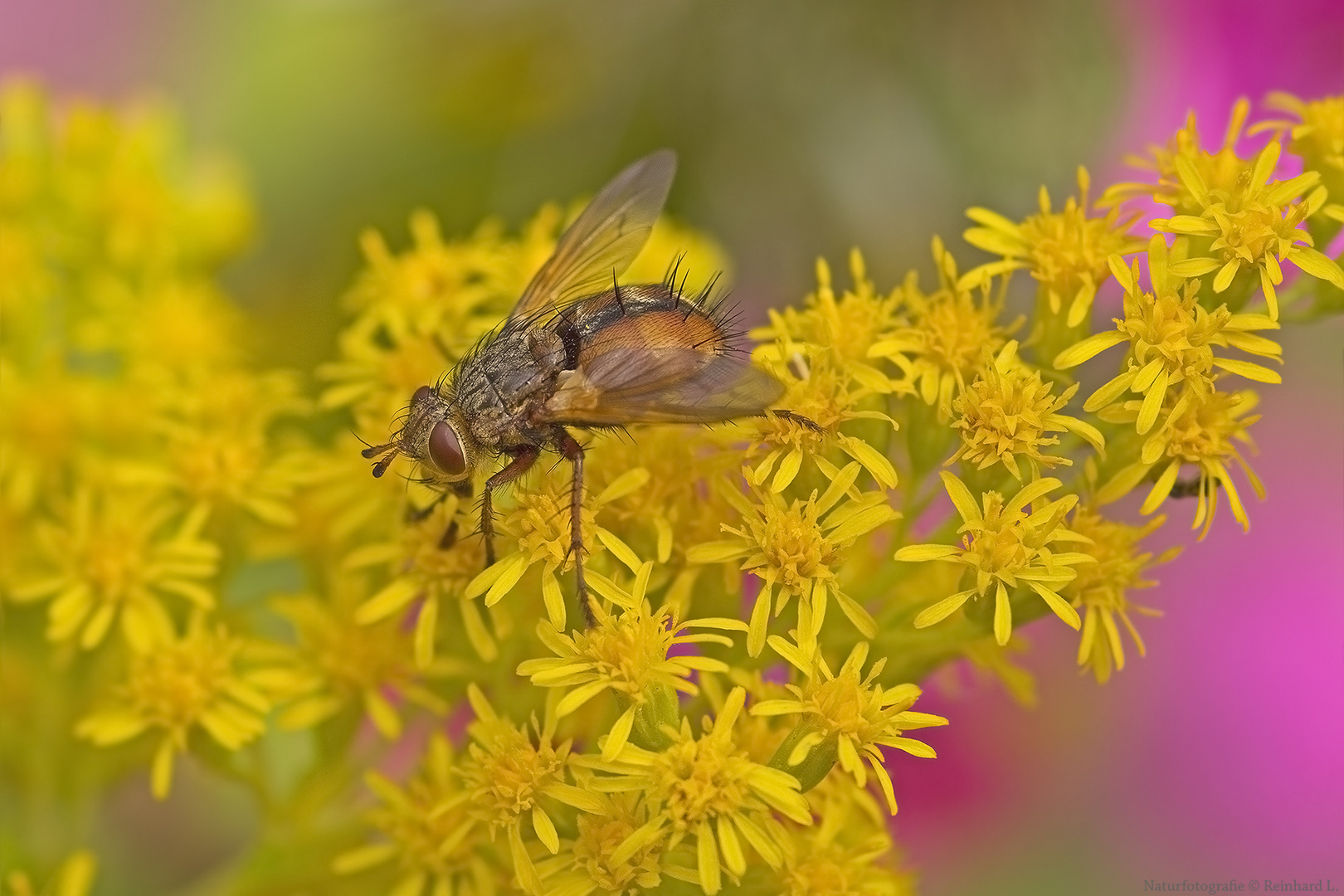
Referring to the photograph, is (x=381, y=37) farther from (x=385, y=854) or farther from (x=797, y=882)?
(x=797, y=882)

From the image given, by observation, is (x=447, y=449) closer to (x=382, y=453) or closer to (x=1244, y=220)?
(x=382, y=453)

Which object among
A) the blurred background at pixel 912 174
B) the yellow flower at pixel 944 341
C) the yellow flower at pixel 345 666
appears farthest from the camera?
the blurred background at pixel 912 174

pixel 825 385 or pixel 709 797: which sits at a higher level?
pixel 825 385

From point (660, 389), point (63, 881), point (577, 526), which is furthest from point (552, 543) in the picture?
point (63, 881)

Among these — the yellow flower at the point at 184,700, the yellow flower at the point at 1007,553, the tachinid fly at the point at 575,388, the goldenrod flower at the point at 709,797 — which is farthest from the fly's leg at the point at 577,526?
the yellow flower at the point at 184,700

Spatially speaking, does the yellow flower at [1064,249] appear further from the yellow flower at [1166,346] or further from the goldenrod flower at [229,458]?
the goldenrod flower at [229,458]

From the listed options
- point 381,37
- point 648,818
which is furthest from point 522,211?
point 648,818

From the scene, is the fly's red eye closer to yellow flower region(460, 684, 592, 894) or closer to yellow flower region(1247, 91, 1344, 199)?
yellow flower region(460, 684, 592, 894)
